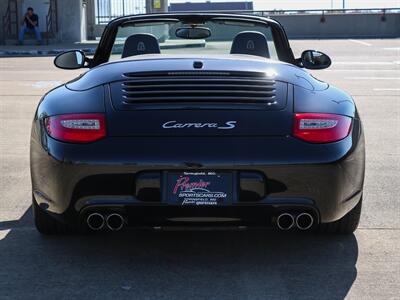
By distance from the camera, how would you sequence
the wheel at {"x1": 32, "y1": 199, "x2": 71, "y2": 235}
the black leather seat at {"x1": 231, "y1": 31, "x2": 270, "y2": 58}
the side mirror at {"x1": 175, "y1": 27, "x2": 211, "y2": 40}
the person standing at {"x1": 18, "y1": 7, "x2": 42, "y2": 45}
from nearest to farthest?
1. the wheel at {"x1": 32, "y1": 199, "x2": 71, "y2": 235}
2. the black leather seat at {"x1": 231, "y1": 31, "x2": 270, "y2": 58}
3. the side mirror at {"x1": 175, "y1": 27, "x2": 211, "y2": 40}
4. the person standing at {"x1": 18, "y1": 7, "x2": 42, "y2": 45}

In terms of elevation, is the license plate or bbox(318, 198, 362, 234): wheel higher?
the license plate

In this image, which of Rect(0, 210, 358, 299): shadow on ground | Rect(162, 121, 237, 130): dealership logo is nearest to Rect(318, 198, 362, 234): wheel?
Rect(0, 210, 358, 299): shadow on ground

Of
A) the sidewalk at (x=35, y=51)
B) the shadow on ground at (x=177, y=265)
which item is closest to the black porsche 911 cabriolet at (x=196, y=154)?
the shadow on ground at (x=177, y=265)

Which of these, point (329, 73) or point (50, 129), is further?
point (329, 73)

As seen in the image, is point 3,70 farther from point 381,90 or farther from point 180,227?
point 180,227

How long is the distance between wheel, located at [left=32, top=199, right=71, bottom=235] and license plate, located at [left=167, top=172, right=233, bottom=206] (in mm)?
1002

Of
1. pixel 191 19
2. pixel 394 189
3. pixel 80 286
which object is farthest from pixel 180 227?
pixel 394 189

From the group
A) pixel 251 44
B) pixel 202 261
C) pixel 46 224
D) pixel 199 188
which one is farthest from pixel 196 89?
pixel 251 44

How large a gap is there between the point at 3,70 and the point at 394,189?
1311 centimetres

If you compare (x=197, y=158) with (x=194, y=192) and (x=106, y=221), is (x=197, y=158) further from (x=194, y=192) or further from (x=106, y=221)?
(x=106, y=221)

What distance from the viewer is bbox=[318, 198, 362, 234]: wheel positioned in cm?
424

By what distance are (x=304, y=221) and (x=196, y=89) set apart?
908 millimetres

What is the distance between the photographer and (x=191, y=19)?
205 inches

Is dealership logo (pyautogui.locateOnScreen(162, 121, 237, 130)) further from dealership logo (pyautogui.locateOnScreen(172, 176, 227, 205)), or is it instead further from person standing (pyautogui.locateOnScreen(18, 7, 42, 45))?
person standing (pyautogui.locateOnScreen(18, 7, 42, 45))
